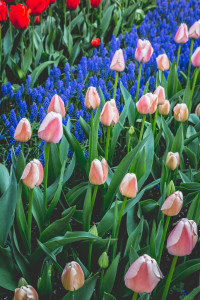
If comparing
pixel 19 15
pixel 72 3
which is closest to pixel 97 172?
pixel 19 15

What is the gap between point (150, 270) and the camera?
3.18 ft

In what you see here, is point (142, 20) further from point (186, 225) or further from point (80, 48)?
point (186, 225)

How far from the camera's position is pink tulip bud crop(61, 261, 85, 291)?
108cm

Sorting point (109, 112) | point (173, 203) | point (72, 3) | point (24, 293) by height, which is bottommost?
point (24, 293)

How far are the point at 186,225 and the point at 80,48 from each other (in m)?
2.90

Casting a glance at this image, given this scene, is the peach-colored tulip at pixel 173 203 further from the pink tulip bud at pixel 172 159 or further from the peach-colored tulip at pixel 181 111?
the peach-colored tulip at pixel 181 111

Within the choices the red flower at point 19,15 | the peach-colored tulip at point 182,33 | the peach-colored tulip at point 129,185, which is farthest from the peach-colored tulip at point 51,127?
the red flower at point 19,15

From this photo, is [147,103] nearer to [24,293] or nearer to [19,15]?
[24,293]

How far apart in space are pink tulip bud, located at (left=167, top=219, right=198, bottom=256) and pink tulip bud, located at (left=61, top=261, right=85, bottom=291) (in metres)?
0.25

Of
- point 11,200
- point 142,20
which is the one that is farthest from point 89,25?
point 11,200

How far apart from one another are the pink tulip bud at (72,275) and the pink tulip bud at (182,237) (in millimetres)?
251

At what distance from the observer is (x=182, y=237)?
107 centimetres

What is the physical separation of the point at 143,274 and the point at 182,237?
0.16 meters

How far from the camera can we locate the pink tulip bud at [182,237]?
1055 mm
